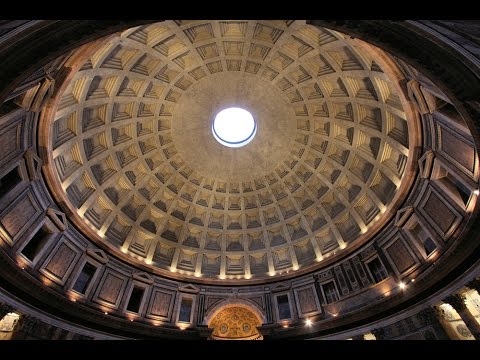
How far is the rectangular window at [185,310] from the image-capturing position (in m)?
22.7

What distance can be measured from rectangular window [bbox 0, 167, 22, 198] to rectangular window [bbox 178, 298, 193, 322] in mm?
13905

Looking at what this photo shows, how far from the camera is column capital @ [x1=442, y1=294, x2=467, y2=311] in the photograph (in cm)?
1402

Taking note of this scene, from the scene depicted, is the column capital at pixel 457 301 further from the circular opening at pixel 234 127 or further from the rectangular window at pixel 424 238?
the circular opening at pixel 234 127

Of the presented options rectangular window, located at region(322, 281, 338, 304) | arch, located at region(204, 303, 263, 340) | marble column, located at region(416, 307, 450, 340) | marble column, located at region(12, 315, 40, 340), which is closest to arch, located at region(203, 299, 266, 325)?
arch, located at region(204, 303, 263, 340)

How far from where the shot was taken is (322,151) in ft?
86.4

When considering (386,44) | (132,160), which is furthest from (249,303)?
(386,44)

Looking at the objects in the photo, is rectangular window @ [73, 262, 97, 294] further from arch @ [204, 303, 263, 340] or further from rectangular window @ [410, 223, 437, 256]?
rectangular window @ [410, 223, 437, 256]

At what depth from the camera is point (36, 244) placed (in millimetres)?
18125

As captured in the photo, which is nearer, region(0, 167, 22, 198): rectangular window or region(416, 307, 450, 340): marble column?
region(416, 307, 450, 340): marble column

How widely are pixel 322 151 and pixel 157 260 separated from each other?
16859mm

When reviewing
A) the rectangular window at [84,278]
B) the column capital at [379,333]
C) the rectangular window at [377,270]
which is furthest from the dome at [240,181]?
the rectangular window at [377,270]

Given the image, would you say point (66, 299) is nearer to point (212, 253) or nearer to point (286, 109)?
point (212, 253)

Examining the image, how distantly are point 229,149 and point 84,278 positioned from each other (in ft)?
50.5

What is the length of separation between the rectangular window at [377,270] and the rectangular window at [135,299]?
54.0ft
